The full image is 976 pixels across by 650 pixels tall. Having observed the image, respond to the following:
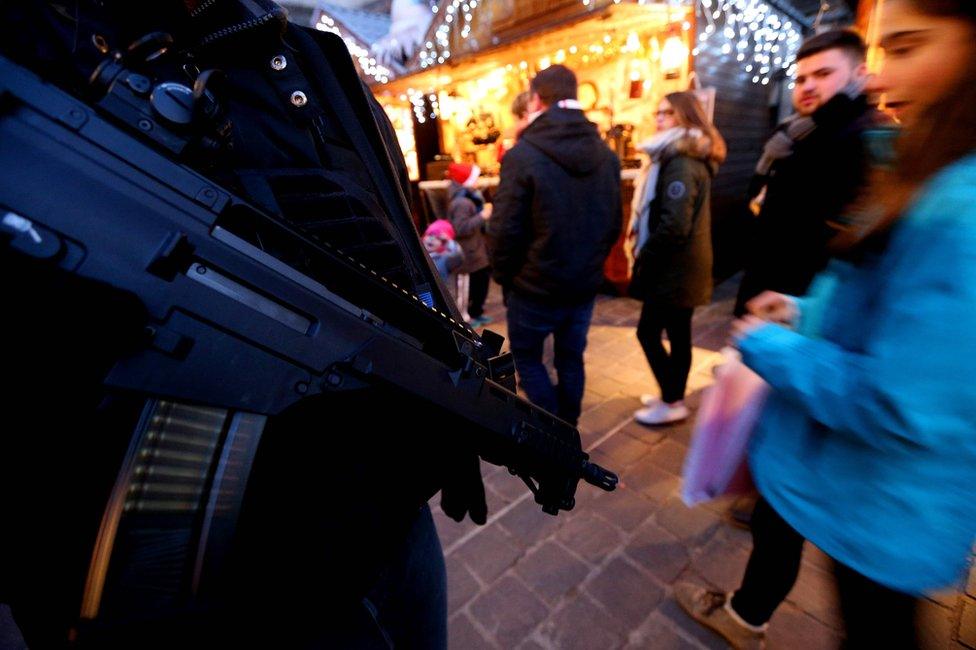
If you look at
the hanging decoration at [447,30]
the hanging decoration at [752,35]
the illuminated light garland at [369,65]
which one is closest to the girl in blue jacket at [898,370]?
the hanging decoration at [752,35]

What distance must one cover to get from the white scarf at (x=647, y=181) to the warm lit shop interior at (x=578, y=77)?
1.06 metres

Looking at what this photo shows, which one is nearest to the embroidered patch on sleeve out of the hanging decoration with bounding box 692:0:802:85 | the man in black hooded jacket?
the man in black hooded jacket

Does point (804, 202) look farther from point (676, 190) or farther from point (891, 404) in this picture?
point (891, 404)

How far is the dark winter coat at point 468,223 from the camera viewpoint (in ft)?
15.5

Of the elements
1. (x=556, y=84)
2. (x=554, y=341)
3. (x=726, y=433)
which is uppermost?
(x=556, y=84)

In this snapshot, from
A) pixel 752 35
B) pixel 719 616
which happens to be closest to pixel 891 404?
pixel 719 616

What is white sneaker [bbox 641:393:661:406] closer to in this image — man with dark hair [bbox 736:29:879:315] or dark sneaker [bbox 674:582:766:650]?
man with dark hair [bbox 736:29:879:315]

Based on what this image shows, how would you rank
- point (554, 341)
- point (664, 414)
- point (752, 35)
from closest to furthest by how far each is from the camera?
point (554, 341), point (664, 414), point (752, 35)

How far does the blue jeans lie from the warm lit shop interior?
1508mm

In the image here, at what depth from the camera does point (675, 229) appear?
8.52ft

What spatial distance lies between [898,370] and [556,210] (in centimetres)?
182

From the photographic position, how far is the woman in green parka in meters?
2.58

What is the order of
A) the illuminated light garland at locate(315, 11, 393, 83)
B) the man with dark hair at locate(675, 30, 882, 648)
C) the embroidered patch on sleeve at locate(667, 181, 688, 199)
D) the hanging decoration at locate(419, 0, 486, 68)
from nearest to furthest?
the man with dark hair at locate(675, 30, 882, 648)
the embroidered patch on sleeve at locate(667, 181, 688, 199)
the hanging decoration at locate(419, 0, 486, 68)
the illuminated light garland at locate(315, 11, 393, 83)

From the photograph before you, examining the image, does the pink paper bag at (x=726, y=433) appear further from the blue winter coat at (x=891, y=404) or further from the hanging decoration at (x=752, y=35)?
Answer: the hanging decoration at (x=752, y=35)
